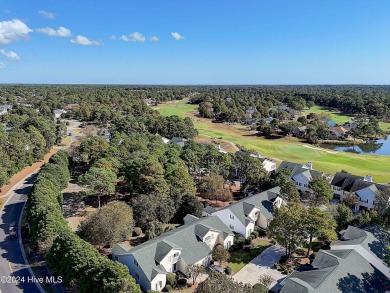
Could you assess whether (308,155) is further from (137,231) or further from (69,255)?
(69,255)

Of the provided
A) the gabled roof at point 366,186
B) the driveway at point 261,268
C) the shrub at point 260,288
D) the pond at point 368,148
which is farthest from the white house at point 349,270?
the pond at point 368,148

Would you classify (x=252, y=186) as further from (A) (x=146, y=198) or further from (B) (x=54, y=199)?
(B) (x=54, y=199)

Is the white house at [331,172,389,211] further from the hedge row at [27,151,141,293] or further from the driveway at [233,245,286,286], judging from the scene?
the hedge row at [27,151,141,293]

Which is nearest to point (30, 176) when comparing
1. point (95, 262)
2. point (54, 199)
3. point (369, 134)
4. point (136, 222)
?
point (54, 199)

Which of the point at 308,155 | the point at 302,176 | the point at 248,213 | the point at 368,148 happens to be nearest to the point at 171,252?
the point at 248,213

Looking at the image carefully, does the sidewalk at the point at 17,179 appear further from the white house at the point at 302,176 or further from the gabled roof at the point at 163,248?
the white house at the point at 302,176

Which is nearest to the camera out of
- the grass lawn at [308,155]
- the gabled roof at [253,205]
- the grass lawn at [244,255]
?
the grass lawn at [244,255]
